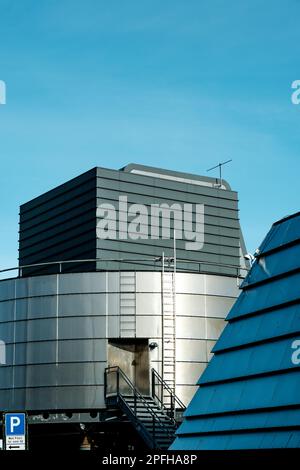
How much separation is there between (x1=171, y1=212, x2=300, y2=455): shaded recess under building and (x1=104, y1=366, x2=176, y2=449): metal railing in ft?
45.0

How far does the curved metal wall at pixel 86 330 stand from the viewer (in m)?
43.7

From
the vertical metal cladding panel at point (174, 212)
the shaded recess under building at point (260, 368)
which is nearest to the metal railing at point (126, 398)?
the shaded recess under building at point (260, 368)

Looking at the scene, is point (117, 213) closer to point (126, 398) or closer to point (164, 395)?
point (164, 395)

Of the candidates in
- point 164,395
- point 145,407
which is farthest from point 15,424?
point 164,395

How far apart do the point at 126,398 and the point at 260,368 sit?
20213 mm

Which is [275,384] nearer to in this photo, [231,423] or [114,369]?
[231,423]

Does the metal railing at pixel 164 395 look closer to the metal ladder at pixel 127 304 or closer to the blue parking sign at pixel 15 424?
the metal ladder at pixel 127 304

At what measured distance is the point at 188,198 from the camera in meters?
96.1

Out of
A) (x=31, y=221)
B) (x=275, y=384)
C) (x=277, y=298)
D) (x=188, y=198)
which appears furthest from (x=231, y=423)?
(x=31, y=221)

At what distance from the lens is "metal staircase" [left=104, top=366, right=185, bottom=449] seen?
3888 centimetres

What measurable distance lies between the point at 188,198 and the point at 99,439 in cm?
4999

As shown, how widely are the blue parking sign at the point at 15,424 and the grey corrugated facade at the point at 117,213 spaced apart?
199 feet

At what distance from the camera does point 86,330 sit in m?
43.8
